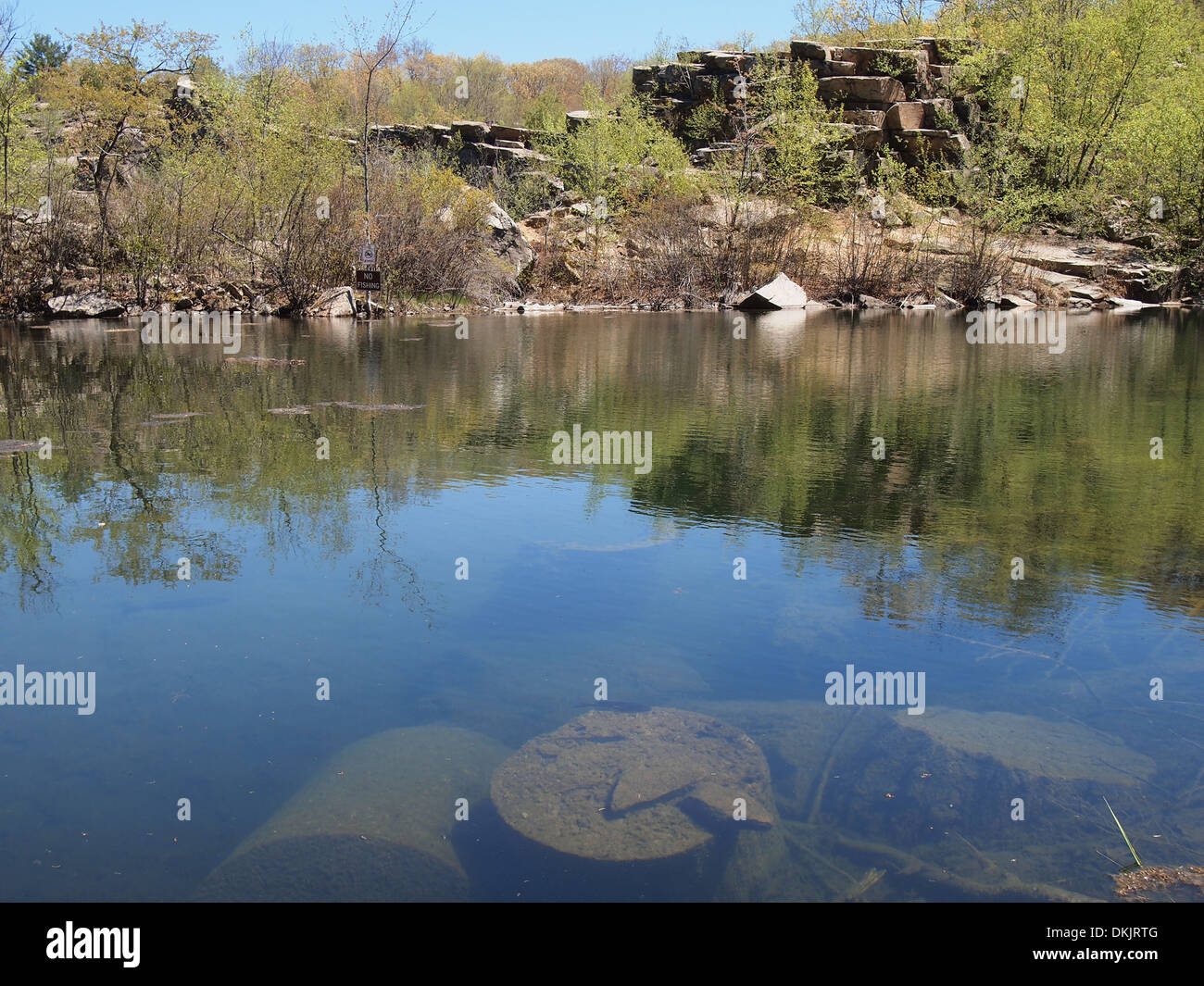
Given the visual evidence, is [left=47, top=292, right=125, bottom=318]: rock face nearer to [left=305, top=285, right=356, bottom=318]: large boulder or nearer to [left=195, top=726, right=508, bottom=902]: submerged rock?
[left=305, top=285, right=356, bottom=318]: large boulder

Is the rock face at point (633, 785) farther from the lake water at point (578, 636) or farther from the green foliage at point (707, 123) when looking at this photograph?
the green foliage at point (707, 123)

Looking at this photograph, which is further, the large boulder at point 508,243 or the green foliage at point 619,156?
the green foliage at point 619,156

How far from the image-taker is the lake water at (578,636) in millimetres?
3500

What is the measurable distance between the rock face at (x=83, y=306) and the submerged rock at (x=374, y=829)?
27.3m

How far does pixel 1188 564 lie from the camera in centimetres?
652

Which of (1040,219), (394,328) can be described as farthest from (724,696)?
(1040,219)

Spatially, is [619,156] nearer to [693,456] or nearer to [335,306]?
[335,306]

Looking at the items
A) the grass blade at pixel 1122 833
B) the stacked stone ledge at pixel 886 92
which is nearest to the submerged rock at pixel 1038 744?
the grass blade at pixel 1122 833

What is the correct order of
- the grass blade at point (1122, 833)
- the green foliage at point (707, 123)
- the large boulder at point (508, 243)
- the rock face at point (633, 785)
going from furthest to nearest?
the green foliage at point (707, 123)
the large boulder at point (508, 243)
the rock face at point (633, 785)
the grass blade at point (1122, 833)

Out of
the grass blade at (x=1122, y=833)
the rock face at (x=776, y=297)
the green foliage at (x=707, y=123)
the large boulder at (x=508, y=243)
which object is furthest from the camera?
the green foliage at (x=707, y=123)

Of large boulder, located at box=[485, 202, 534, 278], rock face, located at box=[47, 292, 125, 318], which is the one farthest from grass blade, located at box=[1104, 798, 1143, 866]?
large boulder, located at box=[485, 202, 534, 278]

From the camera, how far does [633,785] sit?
3908mm

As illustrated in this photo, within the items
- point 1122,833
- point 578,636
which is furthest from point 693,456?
point 1122,833

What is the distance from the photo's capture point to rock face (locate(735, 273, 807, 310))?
36219mm
